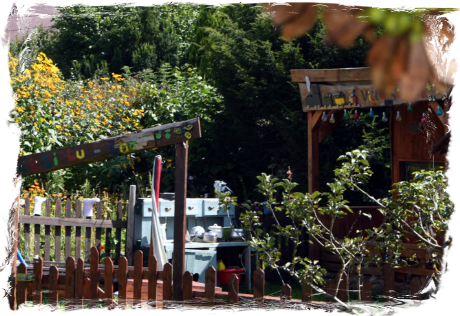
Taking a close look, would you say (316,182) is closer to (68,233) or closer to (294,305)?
(68,233)

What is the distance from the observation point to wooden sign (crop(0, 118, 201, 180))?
4227 millimetres

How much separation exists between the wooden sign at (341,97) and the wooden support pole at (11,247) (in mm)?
4101

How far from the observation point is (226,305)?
157 inches

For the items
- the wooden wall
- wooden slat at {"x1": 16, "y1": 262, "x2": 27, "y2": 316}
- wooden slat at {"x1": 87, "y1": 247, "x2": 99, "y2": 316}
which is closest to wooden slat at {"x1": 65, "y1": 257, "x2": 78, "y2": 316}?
wooden slat at {"x1": 87, "y1": 247, "x2": 99, "y2": 316}

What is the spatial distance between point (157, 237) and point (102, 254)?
5.03 feet

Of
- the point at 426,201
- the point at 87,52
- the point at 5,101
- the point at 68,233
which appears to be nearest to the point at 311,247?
the point at 68,233

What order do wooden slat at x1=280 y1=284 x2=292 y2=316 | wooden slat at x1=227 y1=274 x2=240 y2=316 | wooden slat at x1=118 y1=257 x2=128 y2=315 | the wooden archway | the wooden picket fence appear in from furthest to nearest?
1. wooden slat at x1=118 y1=257 x2=128 y2=315
2. the wooden archway
3. wooden slat at x1=227 y1=274 x2=240 y2=316
4. wooden slat at x1=280 y1=284 x2=292 y2=316
5. the wooden picket fence

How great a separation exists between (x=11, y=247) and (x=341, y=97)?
4.38 m

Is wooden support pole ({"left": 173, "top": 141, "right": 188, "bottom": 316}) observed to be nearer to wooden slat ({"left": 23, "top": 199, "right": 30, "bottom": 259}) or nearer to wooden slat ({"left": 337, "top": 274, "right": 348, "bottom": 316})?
wooden slat ({"left": 337, "top": 274, "right": 348, "bottom": 316})

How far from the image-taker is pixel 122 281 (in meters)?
4.43

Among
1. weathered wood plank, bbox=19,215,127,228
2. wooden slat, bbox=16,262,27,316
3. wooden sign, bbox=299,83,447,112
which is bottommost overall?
wooden slat, bbox=16,262,27,316

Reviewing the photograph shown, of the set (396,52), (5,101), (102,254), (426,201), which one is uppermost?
(5,101)

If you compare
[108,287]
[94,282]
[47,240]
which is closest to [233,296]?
[108,287]

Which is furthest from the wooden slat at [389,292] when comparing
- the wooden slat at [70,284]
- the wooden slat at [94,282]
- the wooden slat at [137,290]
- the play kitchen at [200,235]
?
the play kitchen at [200,235]
